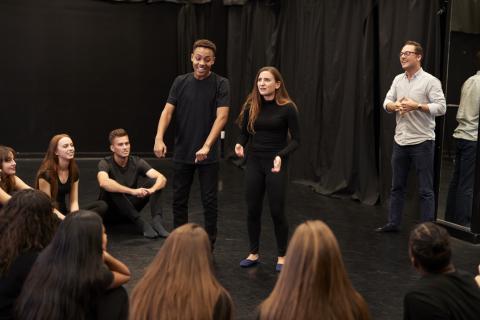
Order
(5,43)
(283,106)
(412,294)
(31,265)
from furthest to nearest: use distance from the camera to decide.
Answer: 1. (5,43)
2. (283,106)
3. (31,265)
4. (412,294)

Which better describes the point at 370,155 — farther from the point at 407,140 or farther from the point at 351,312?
the point at 351,312

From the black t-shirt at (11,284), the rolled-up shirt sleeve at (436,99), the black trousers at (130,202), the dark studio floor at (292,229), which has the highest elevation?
the rolled-up shirt sleeve at (436,99)

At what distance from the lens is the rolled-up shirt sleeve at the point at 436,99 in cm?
464

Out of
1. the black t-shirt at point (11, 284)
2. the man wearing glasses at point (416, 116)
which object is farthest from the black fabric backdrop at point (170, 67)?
the black t-shirt at point (11, 284)

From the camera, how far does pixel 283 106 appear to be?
3854 millimetres

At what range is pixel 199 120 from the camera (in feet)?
13.3

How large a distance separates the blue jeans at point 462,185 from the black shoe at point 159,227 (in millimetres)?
2288

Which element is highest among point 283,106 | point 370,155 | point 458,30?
point 458,30

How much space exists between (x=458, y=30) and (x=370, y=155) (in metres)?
1.57

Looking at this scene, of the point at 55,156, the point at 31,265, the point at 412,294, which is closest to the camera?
the point at 412,294

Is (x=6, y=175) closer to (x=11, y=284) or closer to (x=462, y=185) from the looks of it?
(x=11, y=284)

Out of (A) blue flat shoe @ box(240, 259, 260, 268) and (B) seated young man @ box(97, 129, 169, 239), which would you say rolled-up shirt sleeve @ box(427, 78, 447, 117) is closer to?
(A) blue flat shoe @ box(240, 259, 260, 268)

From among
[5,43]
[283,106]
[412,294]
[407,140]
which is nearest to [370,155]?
[407,140]

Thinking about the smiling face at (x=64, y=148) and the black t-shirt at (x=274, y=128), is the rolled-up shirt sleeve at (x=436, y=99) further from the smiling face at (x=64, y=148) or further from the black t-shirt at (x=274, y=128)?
Result: the smiling face at (x=64, y=148)
